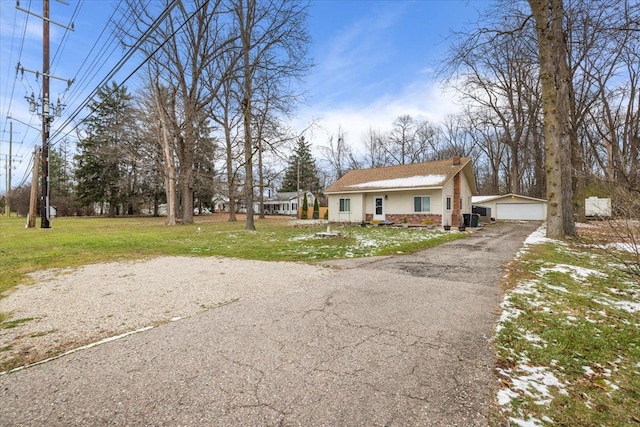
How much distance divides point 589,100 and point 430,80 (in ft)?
54.8

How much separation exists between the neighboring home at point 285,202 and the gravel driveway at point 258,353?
42495 mm

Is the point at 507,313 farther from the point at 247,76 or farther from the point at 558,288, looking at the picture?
the point at 247,76

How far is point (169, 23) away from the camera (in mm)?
18344

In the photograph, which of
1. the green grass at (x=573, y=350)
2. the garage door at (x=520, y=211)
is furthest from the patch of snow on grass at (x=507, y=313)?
the garage door at (x=520, y=211)

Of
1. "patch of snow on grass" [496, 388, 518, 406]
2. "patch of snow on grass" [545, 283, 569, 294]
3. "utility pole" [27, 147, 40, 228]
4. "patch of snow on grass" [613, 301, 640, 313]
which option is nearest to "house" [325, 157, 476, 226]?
"patch of snow on grass" [545, 283, 569, 294]

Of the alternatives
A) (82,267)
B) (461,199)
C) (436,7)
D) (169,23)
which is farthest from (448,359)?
(169,23)

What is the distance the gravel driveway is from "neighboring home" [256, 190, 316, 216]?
4250cm

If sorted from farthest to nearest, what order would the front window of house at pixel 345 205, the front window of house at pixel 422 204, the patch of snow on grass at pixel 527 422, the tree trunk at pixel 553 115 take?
1. the front window of house at pixel 345 205
2. the front window of house at pixel 422 204
3. the tree trunk at pixel 553 115
4. the patch of snow on grass at pixel 527 422

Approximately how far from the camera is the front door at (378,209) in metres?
20.2

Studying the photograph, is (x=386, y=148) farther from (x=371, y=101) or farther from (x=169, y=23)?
(x=169, y=23)

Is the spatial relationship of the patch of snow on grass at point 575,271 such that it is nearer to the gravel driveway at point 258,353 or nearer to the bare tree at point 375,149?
the gravel driveway at point 258,353

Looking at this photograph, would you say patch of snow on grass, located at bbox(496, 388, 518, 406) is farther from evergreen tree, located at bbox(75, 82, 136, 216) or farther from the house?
evergreen tree, located at bbox(75, 82, 136, 216)

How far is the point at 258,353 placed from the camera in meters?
2.85

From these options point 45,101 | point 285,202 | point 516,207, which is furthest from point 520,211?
point 45,101
